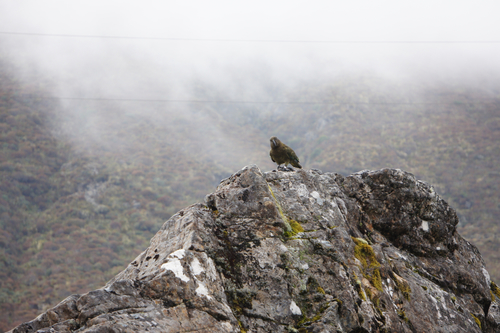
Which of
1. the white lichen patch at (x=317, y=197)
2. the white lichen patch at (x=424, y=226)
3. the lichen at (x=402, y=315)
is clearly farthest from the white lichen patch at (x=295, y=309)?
the white lichen patch at (x=424, y=226)

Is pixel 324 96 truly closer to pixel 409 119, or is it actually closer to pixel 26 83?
pixel 409 119

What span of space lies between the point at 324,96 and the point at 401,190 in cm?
13123

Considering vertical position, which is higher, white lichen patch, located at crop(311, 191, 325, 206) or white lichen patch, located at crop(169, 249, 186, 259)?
white lichen patch, located at crop(311, 191, 325, 206)

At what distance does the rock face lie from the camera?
14.0ft

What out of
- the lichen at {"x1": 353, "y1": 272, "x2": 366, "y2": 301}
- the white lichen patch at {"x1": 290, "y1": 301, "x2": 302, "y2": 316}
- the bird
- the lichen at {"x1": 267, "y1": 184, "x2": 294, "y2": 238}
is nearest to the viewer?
the white lichen patch at {"x1": 290, "y1": 301, "x2": 302, "y2": 316}

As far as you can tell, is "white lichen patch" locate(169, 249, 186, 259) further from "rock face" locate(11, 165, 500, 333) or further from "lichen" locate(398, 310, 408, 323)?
"lichen" locate(398, 310, 408, 323)

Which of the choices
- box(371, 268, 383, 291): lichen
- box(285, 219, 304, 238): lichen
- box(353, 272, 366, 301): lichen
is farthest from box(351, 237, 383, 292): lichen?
box(285, 219, 304, 238): lichen

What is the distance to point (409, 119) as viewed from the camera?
332 feet

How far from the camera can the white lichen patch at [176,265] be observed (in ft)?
14.8

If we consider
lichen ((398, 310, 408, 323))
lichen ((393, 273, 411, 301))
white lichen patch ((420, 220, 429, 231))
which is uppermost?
white lichen patch ((420, 220, 429, 231))

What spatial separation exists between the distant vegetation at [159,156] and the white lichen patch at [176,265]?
57709 millimetres

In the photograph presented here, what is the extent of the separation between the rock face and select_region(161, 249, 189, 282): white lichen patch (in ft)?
0.04

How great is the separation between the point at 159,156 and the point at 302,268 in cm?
10963

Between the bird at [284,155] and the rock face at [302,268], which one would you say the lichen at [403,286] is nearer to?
the rock face at [302,268]
